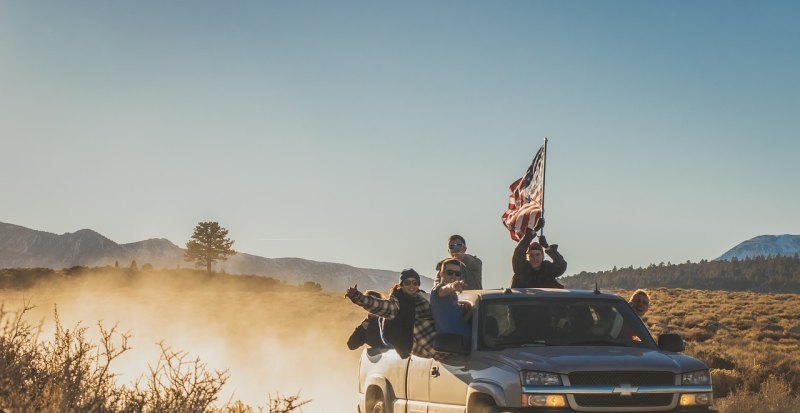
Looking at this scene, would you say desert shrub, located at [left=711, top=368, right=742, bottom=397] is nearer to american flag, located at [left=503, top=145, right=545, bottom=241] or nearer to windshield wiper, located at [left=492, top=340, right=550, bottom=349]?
american flag, located at [left=503, top=145, right=545, bottom=241]

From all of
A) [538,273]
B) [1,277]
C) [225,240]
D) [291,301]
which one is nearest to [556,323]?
[538,273]

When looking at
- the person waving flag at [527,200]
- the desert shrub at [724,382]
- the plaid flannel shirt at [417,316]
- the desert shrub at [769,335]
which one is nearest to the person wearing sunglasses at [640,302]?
the plaid flannel shirt at [417,316]

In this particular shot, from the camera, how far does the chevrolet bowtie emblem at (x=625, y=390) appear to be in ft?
26.4

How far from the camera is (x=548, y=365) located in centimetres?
810

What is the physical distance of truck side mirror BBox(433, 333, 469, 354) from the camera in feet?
28.8

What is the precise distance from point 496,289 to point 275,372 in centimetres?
1911

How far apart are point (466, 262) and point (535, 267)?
1239 millimetres

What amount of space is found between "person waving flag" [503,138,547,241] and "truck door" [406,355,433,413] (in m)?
6.66

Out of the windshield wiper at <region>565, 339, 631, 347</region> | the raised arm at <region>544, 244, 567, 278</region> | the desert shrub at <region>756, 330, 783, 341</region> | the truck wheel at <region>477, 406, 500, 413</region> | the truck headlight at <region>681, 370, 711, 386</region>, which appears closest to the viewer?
the truck wheel at <region>477, 406, 500, 413</region>

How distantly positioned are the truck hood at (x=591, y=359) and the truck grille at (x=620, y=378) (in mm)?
38

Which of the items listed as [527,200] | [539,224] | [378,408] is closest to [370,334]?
[378,408]

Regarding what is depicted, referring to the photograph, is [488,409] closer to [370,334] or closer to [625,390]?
[625,390]

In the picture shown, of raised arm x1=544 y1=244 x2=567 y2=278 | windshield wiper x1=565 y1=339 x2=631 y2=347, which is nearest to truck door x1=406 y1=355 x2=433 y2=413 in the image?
windshield wiper x1=565 y1=339 x2=631 y2=347

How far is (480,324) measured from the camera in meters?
9.15
